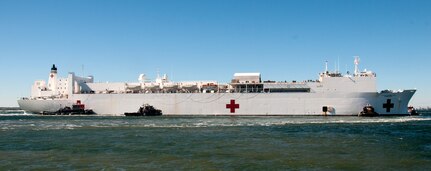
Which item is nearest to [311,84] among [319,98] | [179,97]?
[319,98]

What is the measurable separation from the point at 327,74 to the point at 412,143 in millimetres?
20074

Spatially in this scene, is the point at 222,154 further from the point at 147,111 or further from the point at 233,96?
the point at 147,111

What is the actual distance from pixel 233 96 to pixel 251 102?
161 centimetres

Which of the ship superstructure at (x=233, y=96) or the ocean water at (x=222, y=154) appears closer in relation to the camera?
the ocean water at (x=222, y=154)

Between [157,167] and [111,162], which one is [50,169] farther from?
[157,167]

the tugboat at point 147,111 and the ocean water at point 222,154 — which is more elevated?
the tugboat at point 147,111

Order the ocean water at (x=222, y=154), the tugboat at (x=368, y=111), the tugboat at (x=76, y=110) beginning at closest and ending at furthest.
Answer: the ocean water at (x=222, y=154)
the tugboat at (x=368, y=111)
the tugboat at (x=76, y=110)

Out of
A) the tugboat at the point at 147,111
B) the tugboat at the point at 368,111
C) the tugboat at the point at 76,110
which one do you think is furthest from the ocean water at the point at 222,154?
the tugboat at the point at 76,110

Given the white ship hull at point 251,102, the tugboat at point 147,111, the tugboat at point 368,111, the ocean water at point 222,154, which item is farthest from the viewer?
the tugboat at point 147,111

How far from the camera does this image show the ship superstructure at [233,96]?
105ft

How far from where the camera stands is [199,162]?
31.9 feet

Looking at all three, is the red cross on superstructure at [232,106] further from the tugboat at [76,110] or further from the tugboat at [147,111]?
the tugboat at [76,110]

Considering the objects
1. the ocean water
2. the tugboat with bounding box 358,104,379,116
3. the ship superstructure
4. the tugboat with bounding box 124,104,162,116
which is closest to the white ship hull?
the ship superstructure

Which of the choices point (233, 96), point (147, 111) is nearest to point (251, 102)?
point (233, 96)
